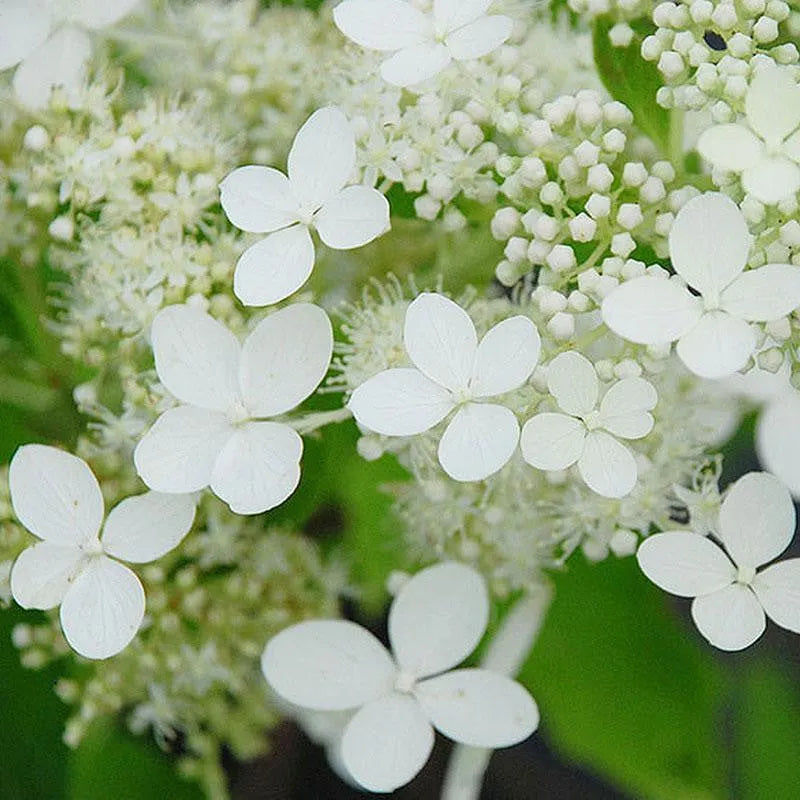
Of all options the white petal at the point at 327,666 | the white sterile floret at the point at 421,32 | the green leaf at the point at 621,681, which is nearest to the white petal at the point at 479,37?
the white sterile floret at the point at 421,32

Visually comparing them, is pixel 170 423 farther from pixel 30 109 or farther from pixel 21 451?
pixel 30 109

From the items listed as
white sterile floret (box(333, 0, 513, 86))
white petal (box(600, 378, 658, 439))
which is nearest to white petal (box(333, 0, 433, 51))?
white sterile floret (box(333, 0, 513, 86))

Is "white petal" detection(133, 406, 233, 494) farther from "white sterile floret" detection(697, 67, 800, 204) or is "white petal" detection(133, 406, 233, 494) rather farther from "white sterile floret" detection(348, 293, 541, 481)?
"white sterile floret" detection(697, 67, 800, 204)

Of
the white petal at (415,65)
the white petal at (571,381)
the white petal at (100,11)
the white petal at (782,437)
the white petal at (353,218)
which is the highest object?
the white petal at (415,65)

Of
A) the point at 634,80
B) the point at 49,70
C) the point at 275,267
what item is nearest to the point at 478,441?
the point at 275,267

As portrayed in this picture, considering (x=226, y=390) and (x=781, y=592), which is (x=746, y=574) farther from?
(x=226, y=390)

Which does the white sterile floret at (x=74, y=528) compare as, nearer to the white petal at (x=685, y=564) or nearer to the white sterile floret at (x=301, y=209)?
the white sterile floret at (x=301, y=209)

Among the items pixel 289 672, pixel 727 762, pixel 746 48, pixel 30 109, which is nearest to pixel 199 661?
pixel 289 672
